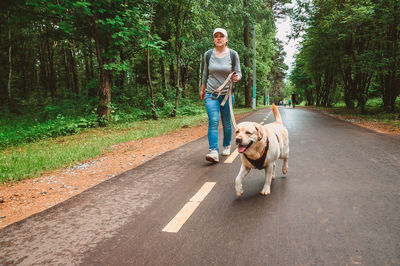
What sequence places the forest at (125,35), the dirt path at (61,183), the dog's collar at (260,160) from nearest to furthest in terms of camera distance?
the dog's collar at (260,160), the dirt path at (61,183), the forest at (125,35)

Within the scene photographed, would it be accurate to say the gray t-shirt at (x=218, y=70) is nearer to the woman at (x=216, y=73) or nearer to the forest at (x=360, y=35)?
the woman at (x=216, y=73)

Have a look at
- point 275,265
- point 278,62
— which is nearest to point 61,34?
point 275,265

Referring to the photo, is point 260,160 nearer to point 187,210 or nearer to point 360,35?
point 187,210

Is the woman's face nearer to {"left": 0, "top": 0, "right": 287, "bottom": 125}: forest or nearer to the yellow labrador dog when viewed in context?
the yellow labrador dog

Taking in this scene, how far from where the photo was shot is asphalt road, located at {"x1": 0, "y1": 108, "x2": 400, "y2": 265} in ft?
7.22

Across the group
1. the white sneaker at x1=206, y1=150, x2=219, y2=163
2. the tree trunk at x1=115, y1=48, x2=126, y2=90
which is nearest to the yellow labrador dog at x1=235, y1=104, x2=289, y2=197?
the white sneaker at x1=206, y1=150, x2=219, y2=163

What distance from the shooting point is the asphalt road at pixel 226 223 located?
7.22 ft

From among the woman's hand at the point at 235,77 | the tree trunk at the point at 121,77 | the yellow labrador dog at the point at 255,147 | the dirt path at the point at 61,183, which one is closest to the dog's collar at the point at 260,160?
the yellow labrador dog at the point at 255,147

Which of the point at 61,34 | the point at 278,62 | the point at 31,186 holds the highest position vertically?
the point at 278,62

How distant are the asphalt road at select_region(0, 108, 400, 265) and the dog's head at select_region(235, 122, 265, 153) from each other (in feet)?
2.52

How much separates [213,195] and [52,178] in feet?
11.2

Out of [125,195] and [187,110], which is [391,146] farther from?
[187,110]

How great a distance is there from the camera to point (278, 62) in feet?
188

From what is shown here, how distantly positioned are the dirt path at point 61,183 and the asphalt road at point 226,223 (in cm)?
43
